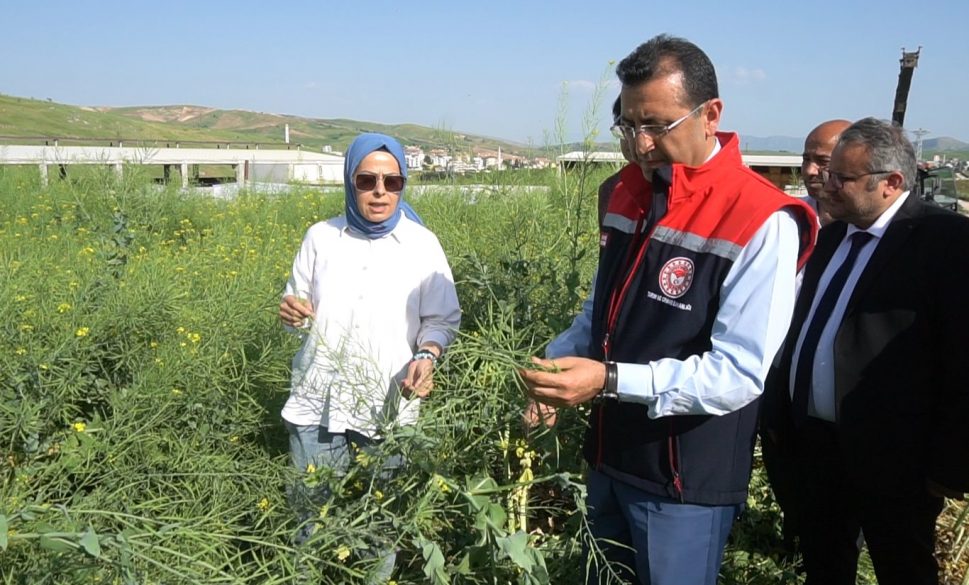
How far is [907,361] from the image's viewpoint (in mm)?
2023

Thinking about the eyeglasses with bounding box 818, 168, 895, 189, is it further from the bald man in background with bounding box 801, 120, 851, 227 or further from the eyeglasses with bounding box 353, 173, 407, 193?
the eyeglasses with bounding box 353, 173, 407, 193

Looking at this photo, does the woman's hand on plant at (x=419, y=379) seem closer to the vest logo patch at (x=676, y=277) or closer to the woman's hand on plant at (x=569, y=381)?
the woman's hand on plant at (x=569, y=381)

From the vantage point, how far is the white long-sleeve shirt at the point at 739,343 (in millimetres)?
1399

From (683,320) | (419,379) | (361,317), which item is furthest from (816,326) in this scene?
(361,317)

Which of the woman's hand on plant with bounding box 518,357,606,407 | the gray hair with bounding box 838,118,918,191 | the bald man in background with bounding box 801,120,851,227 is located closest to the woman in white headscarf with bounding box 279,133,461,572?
the woman's hand on plant with bounding box 518,357,606,407

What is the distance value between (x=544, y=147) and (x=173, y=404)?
2.04m

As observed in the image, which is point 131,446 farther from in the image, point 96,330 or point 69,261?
point 69,261

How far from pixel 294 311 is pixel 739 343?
1.25 meters

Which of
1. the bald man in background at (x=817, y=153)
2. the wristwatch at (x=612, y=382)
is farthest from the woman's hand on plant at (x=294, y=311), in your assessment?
the bald man in background at (x=817, y=153)

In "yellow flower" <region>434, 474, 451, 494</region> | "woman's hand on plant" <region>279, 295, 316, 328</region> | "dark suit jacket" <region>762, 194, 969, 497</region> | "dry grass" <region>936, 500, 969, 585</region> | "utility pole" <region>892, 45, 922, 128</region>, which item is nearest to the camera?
"yellow flower" <region>434, 474, 451, 494</region>

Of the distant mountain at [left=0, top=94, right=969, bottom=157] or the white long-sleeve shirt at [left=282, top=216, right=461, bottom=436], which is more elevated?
the distant mountain at [left=0, top=94, right=969, bottom=157]

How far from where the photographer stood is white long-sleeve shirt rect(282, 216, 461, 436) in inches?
84.7

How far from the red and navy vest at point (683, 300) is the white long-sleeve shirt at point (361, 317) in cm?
74

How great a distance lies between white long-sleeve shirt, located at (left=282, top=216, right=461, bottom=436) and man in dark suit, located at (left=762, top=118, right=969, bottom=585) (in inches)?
43.3
